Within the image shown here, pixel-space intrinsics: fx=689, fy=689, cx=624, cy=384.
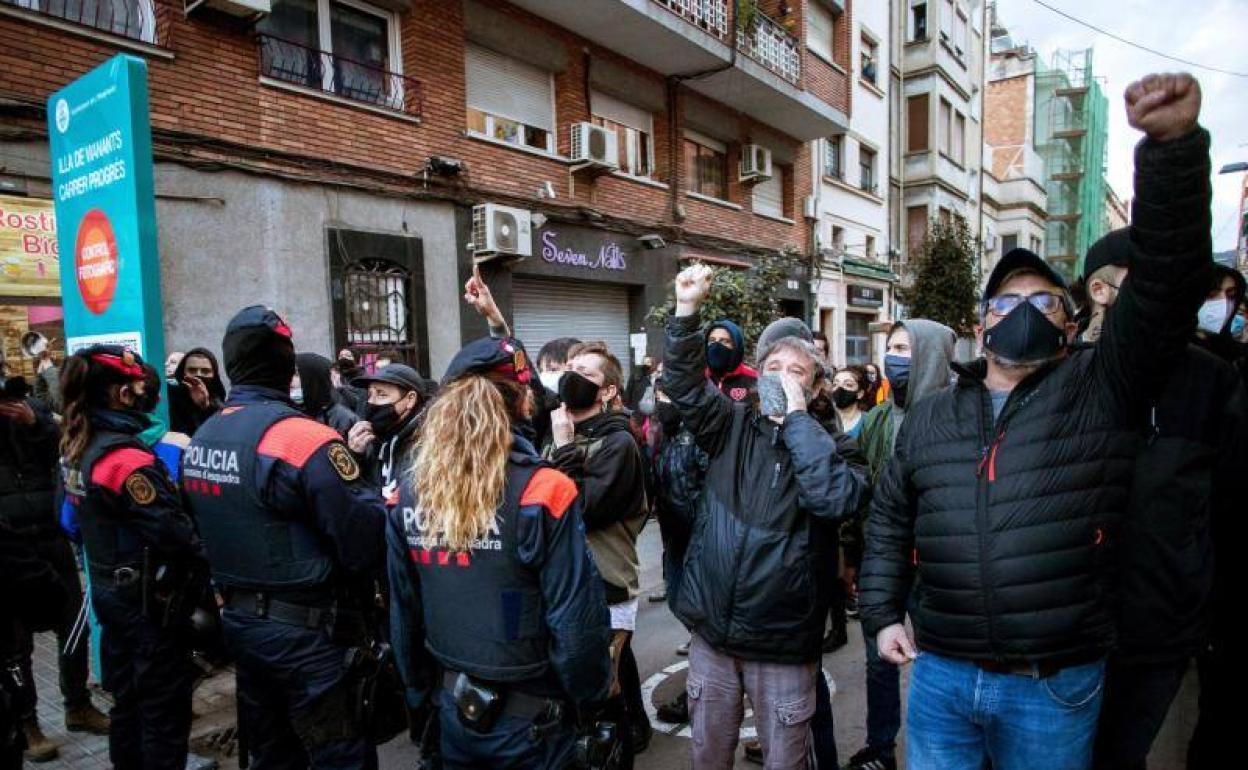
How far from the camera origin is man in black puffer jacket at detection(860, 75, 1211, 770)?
5.47 ft

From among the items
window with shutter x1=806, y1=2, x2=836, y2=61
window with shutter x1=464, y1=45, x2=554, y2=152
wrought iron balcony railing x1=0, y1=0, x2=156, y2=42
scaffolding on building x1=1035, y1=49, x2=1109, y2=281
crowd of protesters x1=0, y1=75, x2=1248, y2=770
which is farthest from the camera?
scaffolding on building x1=1035, y1=49, x2=1109, y2=281

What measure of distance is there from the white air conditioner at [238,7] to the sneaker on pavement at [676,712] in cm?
709

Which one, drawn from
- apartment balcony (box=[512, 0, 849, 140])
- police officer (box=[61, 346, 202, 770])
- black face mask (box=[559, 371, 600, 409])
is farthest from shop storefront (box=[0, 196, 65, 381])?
apartment balcony (box=[512, 0, 849, 140])

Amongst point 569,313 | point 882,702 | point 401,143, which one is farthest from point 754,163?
point 882,702

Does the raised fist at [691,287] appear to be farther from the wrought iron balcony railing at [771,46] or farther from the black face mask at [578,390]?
the wrought iron balcony railing at [771,46]

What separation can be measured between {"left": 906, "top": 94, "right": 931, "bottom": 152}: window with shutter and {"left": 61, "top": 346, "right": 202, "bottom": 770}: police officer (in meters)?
21.1

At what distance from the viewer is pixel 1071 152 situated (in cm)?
3722

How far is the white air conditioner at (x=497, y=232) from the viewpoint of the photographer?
8820 mm

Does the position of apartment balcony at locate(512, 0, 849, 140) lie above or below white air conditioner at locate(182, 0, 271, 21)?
above

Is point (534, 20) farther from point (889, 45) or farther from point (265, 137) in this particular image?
point (889, 45)

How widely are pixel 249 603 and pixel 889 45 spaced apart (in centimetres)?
2057

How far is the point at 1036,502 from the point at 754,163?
504 inches

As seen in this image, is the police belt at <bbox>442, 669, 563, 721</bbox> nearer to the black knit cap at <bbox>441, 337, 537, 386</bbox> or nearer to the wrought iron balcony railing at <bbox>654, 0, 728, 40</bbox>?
the black knit cap at <bbox>441, 337, 537, 386</bbox>

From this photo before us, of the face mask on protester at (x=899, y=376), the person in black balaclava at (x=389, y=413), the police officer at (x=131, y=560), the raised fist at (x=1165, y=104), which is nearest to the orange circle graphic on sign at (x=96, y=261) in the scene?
the police officer at (x=131, y=560)
